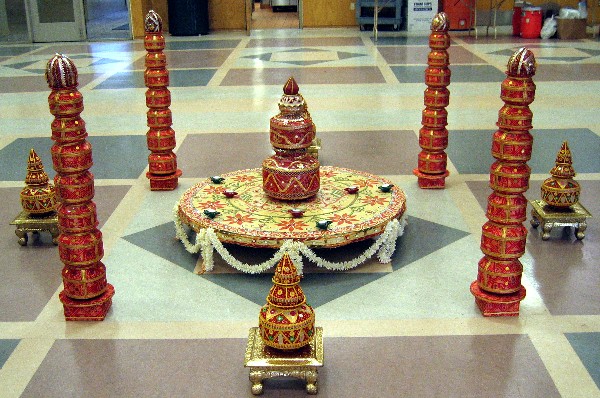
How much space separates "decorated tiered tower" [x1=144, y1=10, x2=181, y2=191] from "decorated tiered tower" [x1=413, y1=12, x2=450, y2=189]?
208 cm

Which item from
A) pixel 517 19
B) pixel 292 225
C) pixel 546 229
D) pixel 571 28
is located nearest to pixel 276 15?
pixel 517 19

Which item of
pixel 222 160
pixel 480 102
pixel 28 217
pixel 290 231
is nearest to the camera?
pixel 290 231

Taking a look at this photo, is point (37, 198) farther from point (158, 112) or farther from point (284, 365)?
point (284, 365)

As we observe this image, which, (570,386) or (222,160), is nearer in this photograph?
(570,386)

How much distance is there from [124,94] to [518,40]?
873 centimetres

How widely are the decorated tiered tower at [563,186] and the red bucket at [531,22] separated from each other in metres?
11.5

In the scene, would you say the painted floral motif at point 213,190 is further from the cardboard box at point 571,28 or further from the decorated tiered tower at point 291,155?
the cardboard box at point 571,28

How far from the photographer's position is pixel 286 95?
4988 millimetres

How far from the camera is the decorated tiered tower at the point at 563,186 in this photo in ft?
17.1

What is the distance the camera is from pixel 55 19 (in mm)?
17453

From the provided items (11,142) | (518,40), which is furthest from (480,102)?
(518,40)

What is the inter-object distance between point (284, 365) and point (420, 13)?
14832 millimetres

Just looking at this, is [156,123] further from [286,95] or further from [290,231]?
[290,231]

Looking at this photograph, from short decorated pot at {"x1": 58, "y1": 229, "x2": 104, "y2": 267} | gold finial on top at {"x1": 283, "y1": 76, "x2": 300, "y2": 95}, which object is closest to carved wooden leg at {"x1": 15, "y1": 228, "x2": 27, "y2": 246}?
short decorated pot at {"x1": 58, "y1": 229, "x2": 104, "y2": 267}
